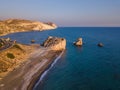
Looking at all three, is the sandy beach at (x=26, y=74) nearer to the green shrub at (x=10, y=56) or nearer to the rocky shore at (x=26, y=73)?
the rocky shore at (x=26, y=73)

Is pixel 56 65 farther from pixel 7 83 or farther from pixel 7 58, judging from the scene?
pixel 7 83

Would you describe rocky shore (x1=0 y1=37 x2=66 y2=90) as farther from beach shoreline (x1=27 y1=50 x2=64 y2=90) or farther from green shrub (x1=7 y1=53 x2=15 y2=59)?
green shrub (x1=7 y1=53 x2=15 y2=59)

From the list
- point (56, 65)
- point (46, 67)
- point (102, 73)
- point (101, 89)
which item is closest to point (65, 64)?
point (56, 65)

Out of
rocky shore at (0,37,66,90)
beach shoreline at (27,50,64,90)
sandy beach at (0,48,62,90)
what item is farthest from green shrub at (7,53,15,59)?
beach shoreline at (27,50,64,90)

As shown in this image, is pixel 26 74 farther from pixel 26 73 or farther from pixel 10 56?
pixel 10 56

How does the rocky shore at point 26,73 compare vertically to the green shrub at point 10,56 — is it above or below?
below

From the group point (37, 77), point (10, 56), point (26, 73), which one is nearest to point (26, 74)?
point (26, 73)

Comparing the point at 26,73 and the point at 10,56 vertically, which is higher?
the point at 10,56

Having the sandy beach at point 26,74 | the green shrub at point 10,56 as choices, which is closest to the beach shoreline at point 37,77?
the sandy beach at point 26,74
